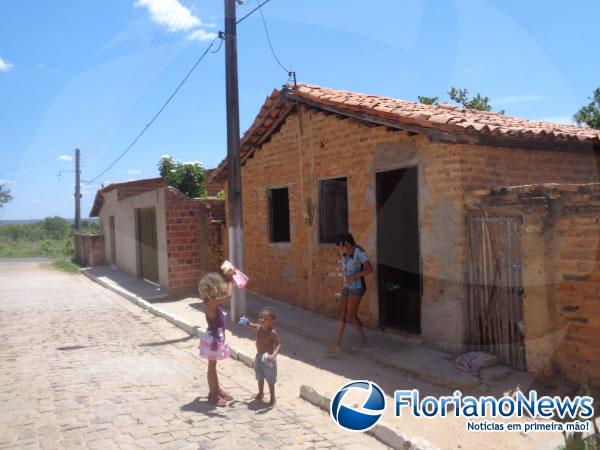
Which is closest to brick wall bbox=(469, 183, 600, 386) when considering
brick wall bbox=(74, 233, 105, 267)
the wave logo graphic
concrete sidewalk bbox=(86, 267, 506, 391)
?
concrete sidewalk bbox=(86, 267, 506, 391)

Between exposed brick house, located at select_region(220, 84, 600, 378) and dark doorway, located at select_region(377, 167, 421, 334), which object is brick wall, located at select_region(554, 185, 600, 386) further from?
dark doorway, located at select_region(377, 167, 421, 334)

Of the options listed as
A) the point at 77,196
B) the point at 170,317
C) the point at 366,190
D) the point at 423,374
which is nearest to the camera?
the point at 423,374

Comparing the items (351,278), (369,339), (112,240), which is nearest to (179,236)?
(369,339)

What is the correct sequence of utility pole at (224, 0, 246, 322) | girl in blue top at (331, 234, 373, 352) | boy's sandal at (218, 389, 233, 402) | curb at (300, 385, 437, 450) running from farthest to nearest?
1. utility pole at (224, 0, 246, 322)
2. girl in blue top at (331, 234, 373, 352)
3. boy's sandal at (218, 389, 233, 402)
4. curb at (300, 385, 437, 450)

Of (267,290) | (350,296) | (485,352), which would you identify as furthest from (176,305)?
(485,352)

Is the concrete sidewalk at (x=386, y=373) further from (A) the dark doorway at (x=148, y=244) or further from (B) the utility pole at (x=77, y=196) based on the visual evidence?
(B) the utility pole at (x=77, y=196)

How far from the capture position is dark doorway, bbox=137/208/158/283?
13203 millimetres

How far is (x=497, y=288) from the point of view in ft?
18.4

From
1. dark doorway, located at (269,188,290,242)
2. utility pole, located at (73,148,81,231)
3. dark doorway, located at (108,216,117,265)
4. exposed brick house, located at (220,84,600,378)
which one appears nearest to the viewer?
exposed brick house, located at (220,84,600,378)

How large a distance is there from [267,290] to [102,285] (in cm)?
744

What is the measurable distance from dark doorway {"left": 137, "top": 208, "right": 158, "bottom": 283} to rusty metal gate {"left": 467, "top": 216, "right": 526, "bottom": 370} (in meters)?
9.23

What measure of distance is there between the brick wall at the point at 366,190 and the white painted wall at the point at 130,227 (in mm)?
2281

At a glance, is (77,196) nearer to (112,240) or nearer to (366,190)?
(112,240)

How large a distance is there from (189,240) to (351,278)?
6.19 m
